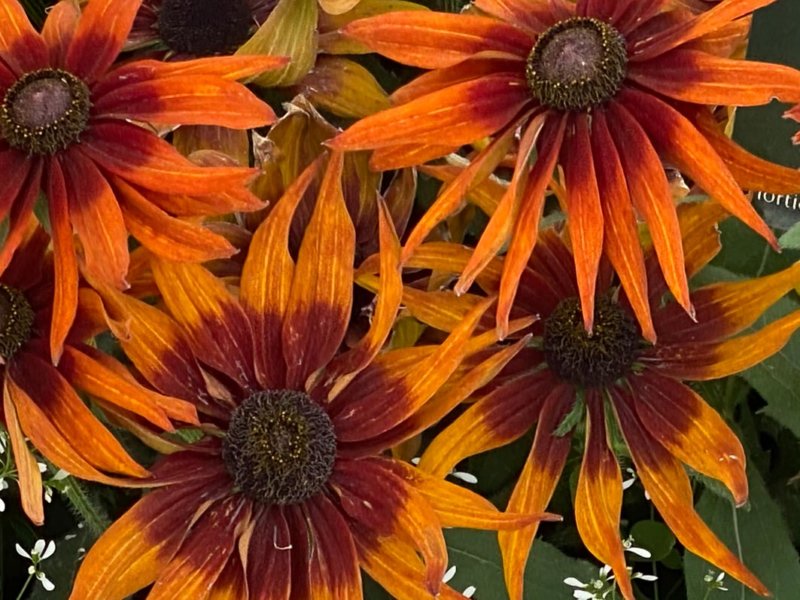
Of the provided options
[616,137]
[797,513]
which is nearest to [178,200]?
[616,137]

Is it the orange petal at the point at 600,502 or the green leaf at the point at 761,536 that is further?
the green leaf at the point at 761,536

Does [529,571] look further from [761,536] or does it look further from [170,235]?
[170,235]

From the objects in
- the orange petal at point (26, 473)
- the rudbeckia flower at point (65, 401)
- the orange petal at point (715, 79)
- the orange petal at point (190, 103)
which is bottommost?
the orange petal at point (26, 473)

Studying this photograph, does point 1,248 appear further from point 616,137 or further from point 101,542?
point 616,137

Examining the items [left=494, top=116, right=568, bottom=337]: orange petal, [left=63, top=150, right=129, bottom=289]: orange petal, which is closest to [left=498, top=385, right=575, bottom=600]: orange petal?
[left=494, top=116, right=568, bottom=337]: orange petal

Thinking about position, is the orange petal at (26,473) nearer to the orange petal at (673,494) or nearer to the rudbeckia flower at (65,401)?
the rudbeckia flower at (65,401)

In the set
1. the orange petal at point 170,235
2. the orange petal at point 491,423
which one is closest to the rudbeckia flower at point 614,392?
the orange petal at point 491,423

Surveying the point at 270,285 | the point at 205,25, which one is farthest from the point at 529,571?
the point at 205,25
